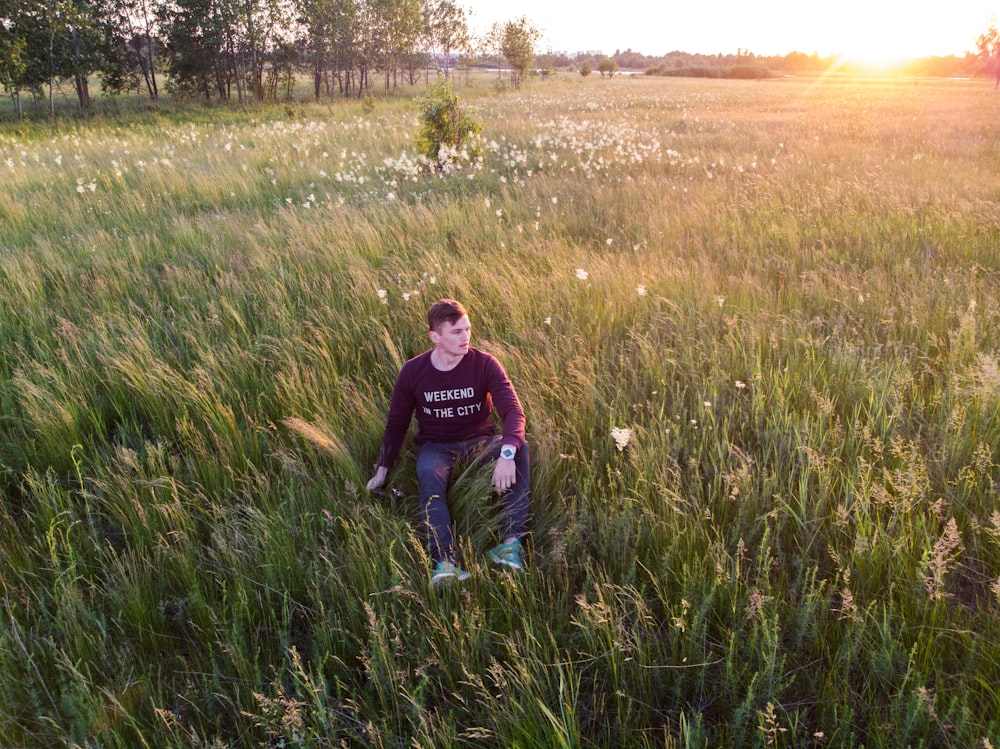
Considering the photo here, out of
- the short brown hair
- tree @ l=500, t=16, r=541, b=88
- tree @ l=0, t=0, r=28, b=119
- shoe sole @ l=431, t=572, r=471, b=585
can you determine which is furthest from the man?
tree @ l=500, t=16, r=541, b=88

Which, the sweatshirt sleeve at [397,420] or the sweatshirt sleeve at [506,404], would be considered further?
the sweatshirt sleeve at [397,420]

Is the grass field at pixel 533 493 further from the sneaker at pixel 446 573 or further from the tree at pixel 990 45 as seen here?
the tree at pixel 990 45

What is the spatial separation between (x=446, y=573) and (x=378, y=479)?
69cm

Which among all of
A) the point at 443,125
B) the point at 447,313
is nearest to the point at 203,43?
the point at 443,125

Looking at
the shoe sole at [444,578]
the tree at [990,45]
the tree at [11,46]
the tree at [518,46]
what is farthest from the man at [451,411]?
the tree at [990,45]

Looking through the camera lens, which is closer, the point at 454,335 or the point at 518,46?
the point at 454,335

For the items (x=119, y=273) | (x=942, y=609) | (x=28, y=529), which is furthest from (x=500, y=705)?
(x=119, y=273)

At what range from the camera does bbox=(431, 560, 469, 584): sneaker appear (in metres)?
2.00

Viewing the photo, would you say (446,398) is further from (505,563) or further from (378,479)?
(505,563)

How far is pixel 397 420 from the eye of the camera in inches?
109

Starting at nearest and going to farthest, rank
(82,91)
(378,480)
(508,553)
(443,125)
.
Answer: (508,553), (378,480), (443,125), (82,91)

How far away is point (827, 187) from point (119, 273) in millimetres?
8203

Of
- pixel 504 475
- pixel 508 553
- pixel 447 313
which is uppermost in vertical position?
pixel 447 313

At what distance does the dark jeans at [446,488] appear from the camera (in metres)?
2.28
